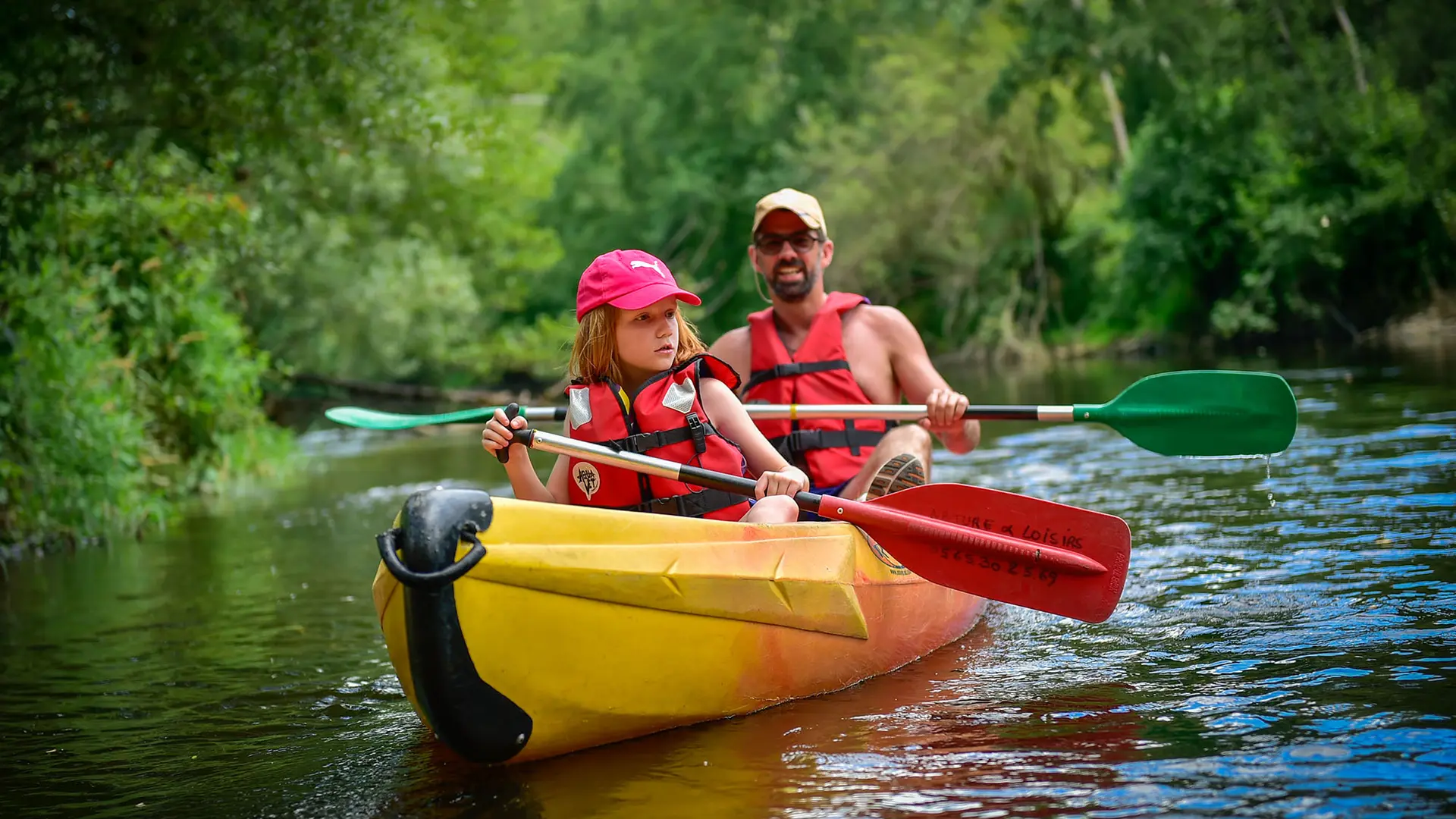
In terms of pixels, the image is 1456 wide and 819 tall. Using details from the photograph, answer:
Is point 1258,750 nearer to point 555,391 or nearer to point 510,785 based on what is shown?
point 510,785

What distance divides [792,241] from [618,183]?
27296 millimetres

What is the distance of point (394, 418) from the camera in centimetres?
479

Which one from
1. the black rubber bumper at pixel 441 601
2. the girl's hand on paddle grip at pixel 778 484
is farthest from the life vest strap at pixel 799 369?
the black rubber bumper at pixel 441 601

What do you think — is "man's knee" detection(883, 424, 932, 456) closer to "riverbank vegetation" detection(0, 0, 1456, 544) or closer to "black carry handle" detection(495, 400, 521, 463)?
"black carry handle" detection(495, 400, 521, 463)

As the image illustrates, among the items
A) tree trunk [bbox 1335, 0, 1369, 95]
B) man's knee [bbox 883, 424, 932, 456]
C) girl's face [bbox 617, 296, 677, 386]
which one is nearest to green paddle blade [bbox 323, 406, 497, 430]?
girl's face [bbox 617, 296, 677, 386]

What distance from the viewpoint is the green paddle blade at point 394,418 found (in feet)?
15.1

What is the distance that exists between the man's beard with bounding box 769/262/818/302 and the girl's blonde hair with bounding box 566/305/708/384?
49.1 inches

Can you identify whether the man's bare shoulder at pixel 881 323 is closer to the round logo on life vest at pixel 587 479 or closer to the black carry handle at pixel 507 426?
the round logo on life vest at pixel 587 479

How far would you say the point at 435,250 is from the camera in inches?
744

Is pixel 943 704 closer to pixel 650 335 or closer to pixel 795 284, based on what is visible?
pixel 650 335

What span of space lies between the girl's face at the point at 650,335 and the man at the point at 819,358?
1162mm

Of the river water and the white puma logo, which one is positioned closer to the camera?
the river water

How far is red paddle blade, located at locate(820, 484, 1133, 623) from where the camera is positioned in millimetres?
3838

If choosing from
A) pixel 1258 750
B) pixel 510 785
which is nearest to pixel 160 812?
pixel 510 785
